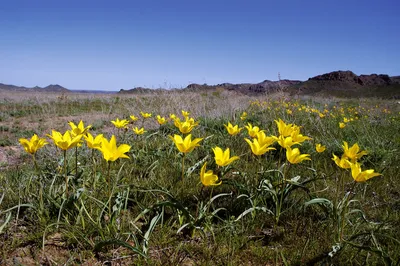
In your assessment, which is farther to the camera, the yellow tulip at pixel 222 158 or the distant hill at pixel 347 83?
the distant hill at pixel 347 83

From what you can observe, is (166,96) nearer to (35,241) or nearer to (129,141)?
A: (129,141)

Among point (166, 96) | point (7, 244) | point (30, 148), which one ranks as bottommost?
point (7, 244)

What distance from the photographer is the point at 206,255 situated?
5.39 feet

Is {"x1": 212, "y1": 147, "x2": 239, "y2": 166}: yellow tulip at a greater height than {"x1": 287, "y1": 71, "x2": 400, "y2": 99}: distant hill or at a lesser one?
lesser

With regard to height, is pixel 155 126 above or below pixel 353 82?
below

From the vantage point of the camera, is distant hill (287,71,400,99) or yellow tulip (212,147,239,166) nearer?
yellow tulip (212,147,239,166)

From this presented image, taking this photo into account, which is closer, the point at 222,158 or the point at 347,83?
the point at 222,158

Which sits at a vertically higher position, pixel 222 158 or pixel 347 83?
pixel 347 83

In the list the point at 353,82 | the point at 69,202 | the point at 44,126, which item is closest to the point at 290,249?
the point at 69,202

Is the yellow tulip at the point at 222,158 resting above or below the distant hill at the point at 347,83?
below

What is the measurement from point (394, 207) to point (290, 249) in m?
1.31

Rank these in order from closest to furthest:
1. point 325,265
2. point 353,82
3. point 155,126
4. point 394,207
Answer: point 325,265 → point 394,207 → point 155,126 → point 353,82

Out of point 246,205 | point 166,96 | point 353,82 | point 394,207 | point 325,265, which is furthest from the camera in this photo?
point 353,82

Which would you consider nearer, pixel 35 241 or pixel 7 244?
pixel 7 244
